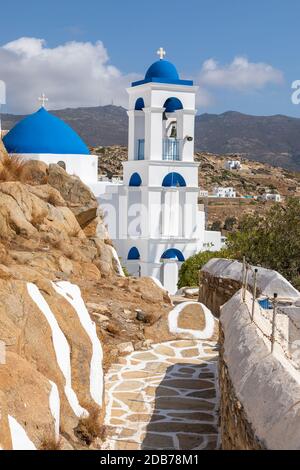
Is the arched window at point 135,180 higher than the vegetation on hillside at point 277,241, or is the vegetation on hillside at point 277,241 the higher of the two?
the arched window at point 135,180

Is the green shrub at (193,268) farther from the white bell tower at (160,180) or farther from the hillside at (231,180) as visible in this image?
the hillside at (231,180)

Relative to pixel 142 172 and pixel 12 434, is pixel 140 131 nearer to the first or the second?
pixel 142 172

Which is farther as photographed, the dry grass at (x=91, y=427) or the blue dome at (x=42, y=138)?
the blue dome at (x=42, y=138)

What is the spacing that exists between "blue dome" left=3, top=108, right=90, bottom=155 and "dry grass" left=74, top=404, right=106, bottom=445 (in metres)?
19.8

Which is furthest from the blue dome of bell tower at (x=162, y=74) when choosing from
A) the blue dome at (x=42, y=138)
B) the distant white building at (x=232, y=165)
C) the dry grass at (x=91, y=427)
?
the distant white building at (x=232, y=165)

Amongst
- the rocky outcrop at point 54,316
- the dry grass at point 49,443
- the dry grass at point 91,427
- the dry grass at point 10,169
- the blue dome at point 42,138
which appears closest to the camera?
the dry grass at point 49,443

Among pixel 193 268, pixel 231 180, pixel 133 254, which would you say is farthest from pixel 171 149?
pixel 231 180

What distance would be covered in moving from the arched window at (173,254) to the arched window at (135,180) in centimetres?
322

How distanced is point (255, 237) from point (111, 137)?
102 metres

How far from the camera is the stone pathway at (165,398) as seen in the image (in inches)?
290

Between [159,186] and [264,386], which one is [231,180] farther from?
[264,386]

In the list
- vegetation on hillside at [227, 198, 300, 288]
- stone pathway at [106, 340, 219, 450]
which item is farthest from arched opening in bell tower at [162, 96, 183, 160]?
stone pathway at [106, 340, 219, 450]

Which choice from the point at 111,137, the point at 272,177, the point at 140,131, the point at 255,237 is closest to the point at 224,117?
the point at 111,137

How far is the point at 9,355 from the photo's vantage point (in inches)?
246
